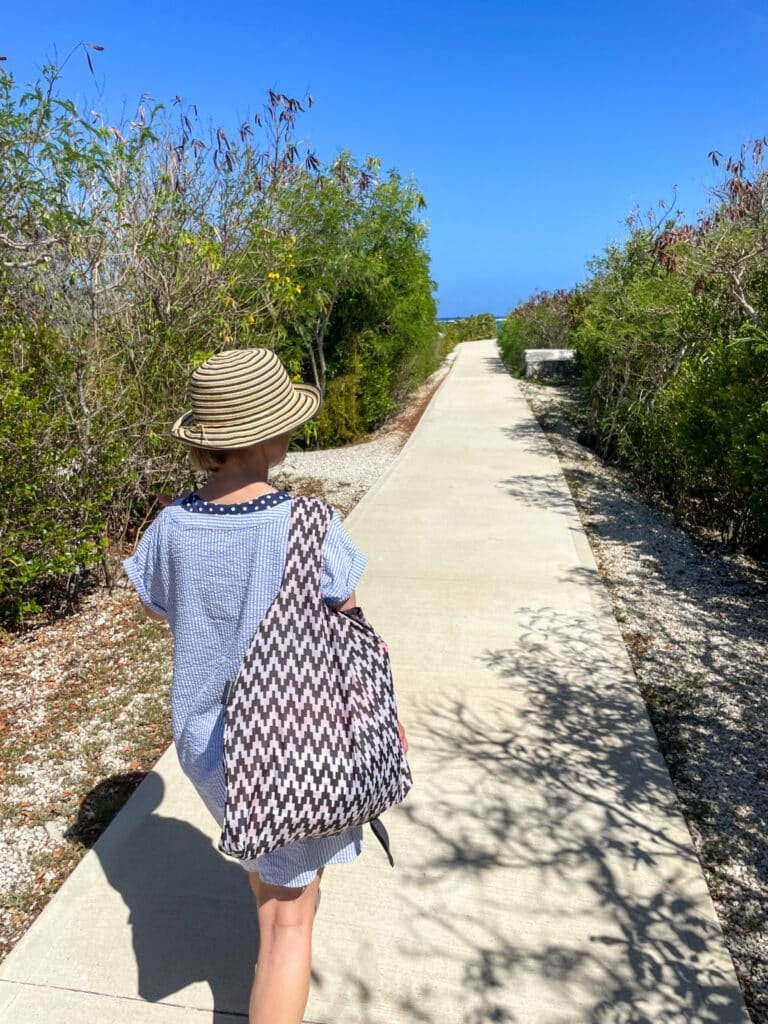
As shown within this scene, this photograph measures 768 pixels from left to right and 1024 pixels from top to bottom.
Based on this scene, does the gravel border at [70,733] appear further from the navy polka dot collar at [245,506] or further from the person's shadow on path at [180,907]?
the navy polka dot collar at [245,506]

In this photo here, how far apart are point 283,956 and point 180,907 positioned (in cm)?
90

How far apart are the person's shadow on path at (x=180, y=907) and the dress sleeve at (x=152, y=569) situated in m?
1.19

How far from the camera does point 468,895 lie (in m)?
2.50

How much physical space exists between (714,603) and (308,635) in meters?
4.25

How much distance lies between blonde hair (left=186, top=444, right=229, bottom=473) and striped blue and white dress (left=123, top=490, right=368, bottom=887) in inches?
3.3

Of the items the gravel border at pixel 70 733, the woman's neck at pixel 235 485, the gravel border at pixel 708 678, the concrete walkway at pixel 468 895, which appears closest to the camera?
the woman's neck at pixel 235 485

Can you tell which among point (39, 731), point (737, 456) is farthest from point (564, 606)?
point (39, 731)

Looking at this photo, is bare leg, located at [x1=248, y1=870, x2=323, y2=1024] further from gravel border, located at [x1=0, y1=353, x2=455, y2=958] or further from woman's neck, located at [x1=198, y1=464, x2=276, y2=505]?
gravel border, located at [x1=0, y1=353, x2=455, y2=958]

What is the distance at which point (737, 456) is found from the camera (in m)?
5.30

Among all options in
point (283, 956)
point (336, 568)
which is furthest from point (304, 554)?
point (283, 956)

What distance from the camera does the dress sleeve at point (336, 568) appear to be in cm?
159

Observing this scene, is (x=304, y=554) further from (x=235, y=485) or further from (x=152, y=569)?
(x=152, y=569)

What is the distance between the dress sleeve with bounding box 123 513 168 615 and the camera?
1705mm

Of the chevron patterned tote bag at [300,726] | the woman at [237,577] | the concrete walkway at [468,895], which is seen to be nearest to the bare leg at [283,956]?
the woman at [237,577]
